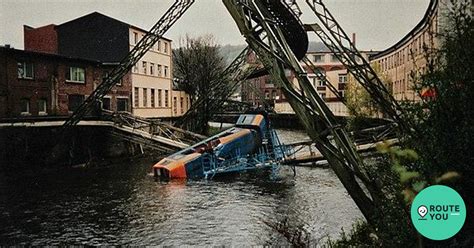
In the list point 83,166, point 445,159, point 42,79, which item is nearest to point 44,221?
point 83,166

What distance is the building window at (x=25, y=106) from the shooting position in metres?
7.39

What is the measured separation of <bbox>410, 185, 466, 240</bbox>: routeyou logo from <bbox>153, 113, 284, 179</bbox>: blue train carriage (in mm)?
7182

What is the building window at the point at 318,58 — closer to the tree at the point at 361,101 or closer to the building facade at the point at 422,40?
the tree at the point at 361,101

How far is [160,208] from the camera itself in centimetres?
621

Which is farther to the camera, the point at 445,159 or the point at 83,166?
the point at 83,166

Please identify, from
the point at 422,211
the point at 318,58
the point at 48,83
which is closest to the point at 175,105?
the point at 48,83

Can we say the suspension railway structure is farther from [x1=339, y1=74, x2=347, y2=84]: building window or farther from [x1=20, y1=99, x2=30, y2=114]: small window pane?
[x1=20, y1=99, x2=30, y2=114]: small window pane

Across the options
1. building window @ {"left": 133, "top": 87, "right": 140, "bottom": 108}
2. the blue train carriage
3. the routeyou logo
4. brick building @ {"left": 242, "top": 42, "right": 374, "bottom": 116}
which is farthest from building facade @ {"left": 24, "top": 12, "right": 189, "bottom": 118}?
the routeyou logo

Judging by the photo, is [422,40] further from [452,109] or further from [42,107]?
[42,107]

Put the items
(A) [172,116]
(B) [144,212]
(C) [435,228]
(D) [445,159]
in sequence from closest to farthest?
(C) [435,228] < (D) [445,159] < (B) [144,212] < (A) [172,116]

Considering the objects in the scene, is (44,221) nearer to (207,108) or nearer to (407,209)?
(207,108)

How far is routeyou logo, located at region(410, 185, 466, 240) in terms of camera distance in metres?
1.30

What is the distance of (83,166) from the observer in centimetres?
792

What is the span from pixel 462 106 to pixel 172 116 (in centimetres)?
741
